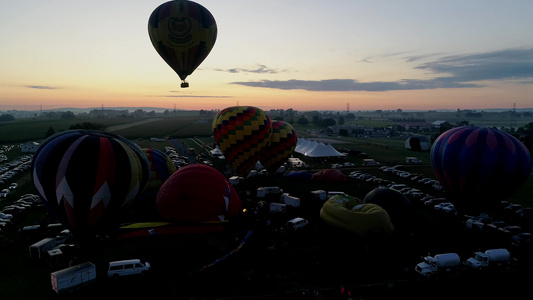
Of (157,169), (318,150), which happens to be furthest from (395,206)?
(318,150)

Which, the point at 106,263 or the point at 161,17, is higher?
the point at 161,17

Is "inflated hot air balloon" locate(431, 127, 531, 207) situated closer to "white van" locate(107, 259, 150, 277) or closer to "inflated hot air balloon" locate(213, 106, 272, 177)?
"inflated hot air balloon" locate(213, 106, 272, 177)

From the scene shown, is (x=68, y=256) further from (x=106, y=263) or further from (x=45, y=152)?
(x=45, y=152)

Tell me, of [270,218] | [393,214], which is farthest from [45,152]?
[393,214]

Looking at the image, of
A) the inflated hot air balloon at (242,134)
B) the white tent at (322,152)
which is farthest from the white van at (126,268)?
the white tent at (322,152)

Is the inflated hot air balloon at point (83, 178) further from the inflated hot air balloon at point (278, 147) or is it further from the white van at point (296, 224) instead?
the inflated hot air balloon at point (278, 147)
